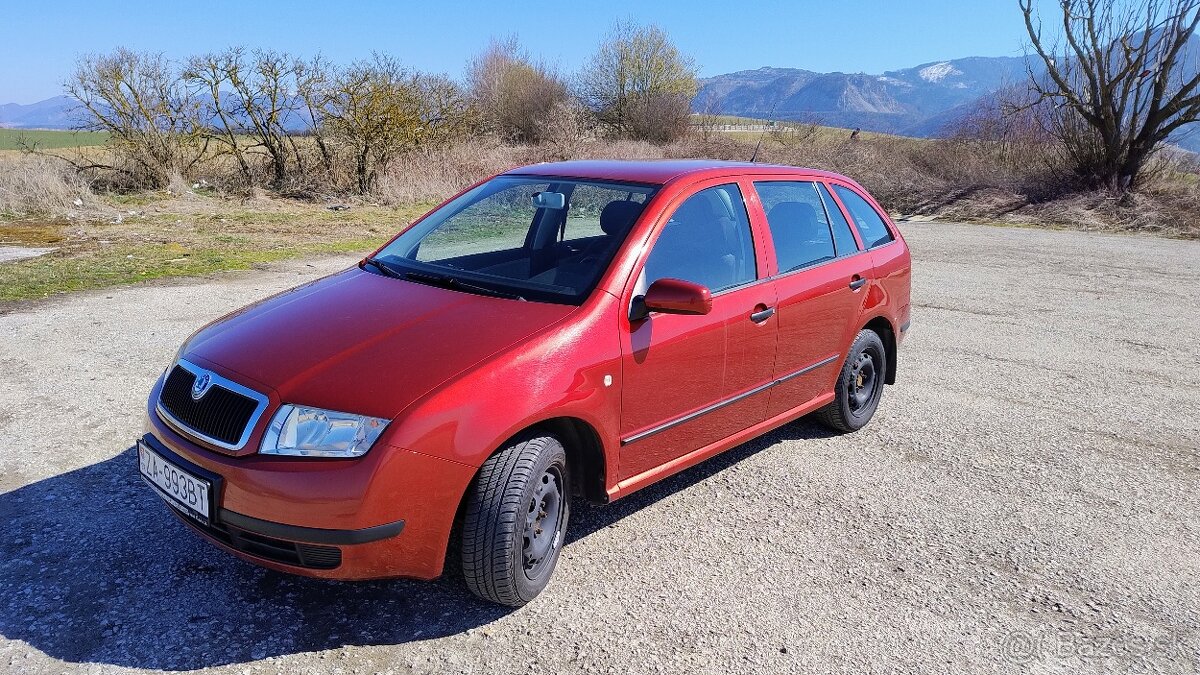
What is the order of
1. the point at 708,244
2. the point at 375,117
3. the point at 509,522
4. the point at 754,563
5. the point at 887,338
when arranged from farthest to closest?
1. the point at 375,117
2. the point at 887,338
3. the point at 708,244
4. the point at 754,563
5. the point at 509,522

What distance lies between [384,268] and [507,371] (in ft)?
4.39

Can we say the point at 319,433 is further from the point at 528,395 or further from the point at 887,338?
the point at 887,338

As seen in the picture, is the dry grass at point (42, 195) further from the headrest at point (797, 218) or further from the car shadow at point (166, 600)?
the headrest at point (797, 218)

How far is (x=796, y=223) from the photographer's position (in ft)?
14.4

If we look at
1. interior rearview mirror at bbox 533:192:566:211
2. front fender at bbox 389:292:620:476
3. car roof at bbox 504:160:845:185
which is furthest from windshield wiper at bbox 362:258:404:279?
front fender at bbox 389:292:620:476

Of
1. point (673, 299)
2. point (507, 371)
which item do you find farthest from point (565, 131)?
point (507, 371)

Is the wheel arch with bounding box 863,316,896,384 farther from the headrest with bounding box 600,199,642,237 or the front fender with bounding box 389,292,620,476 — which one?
the front fender with bounding box 389,292,620,476

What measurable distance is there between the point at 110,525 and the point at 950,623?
11.8 ft

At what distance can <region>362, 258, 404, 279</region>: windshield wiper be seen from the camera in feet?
12.1

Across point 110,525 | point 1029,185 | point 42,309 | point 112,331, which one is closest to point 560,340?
point 110,525

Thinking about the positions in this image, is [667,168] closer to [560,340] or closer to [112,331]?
[560,340]

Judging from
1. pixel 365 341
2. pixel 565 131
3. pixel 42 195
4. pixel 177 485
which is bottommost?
pixel 177 485

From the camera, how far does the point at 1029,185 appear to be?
2098 cm

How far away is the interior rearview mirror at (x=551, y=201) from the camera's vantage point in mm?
3961
